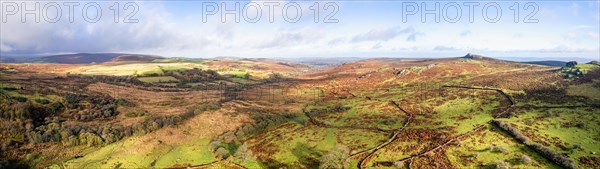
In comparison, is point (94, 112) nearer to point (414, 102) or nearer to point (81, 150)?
point (81, 150)

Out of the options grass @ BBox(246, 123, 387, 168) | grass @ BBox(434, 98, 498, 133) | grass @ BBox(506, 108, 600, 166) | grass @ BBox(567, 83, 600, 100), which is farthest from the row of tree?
grass @ BBox(567, 83, 600, 100)

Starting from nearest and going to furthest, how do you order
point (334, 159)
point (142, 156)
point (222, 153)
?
point (334, 159)
point (222, 153)
point (142, 156)

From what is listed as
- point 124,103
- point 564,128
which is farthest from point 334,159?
point 124,103

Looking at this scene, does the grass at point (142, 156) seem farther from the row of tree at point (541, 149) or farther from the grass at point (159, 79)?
the grass at point (159, 79)

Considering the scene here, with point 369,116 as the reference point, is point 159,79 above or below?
above

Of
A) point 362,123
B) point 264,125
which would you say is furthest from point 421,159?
point 264,125

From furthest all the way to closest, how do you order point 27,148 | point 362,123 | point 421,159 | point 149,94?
point 149,94, point 362,123, point 27,148, point 421,159

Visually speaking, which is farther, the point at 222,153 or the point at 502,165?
the point at 222,153

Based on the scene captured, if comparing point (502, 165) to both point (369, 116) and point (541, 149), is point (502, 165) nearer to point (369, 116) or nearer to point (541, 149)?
point (541, 149)

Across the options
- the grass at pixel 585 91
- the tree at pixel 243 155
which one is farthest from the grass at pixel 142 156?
the grass at pixel 585 91

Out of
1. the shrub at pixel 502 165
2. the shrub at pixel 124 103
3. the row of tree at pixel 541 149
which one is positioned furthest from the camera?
the shrub at pixel 124 103

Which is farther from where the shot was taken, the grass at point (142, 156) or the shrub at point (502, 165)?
the grass at point (142, 156)
